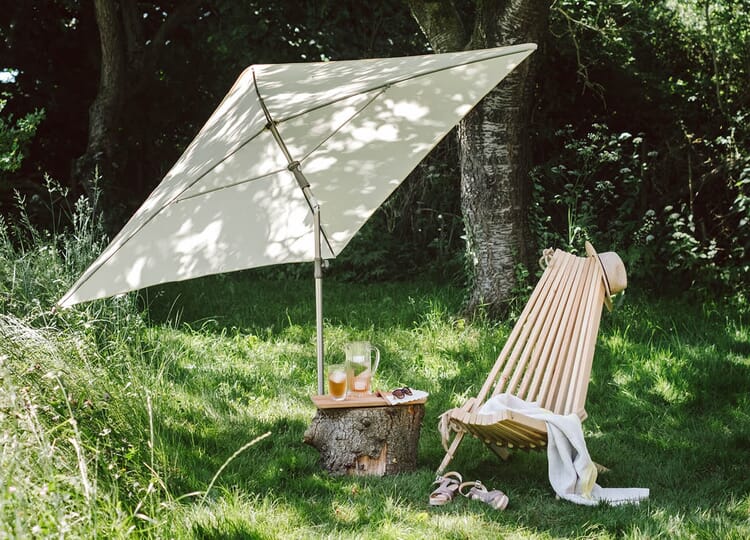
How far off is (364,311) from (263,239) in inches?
118

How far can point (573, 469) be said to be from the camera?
3.27m

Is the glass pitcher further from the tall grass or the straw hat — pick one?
the straw hat

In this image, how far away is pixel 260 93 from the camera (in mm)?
3764

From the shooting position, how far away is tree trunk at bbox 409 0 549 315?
5598 millimetres

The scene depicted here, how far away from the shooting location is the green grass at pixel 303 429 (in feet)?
8.87

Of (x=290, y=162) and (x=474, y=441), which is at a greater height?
(x=290, y=162)

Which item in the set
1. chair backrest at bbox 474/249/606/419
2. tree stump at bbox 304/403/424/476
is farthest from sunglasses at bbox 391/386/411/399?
chair backrest at bbox 474/249/606/419

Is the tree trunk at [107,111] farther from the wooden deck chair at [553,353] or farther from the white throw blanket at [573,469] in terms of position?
the white throw blanket at [573,469]

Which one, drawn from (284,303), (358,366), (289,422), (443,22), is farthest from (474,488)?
(284,303)

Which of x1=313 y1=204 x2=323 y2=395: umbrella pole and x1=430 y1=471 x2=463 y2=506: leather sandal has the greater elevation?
x1=313 y1=204 x2=323 y2=395: umbrella pole

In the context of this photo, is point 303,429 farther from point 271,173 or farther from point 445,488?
point 271,173

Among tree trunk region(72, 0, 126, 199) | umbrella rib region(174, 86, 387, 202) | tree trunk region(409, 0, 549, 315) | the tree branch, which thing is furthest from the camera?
tree trunk region(72, 0, 126, 199)

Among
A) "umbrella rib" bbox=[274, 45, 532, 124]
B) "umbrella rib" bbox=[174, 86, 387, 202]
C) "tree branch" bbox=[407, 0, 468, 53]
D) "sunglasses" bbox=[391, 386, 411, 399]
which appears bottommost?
"sunglasses" bbox=[391, 386, 411, 399]

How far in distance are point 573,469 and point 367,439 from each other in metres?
0.90
